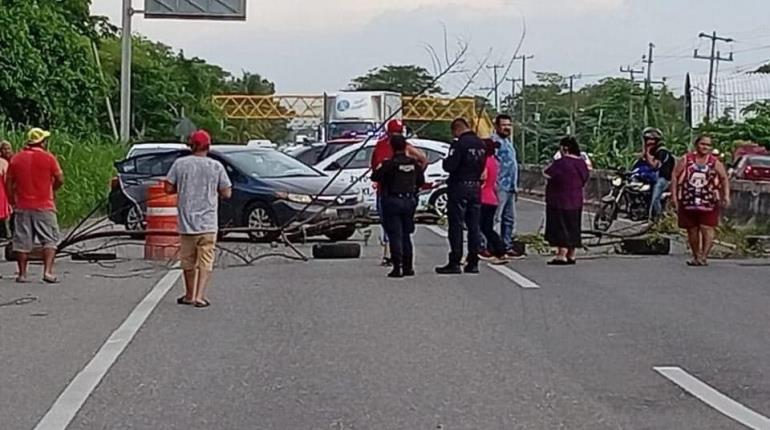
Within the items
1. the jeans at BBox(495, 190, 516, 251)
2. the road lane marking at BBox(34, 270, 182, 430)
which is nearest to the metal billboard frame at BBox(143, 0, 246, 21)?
the jeans at BBox(495, 190, 516, 251)

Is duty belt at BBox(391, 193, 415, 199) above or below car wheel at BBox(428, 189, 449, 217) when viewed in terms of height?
above

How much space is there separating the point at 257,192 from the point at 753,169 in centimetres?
2002

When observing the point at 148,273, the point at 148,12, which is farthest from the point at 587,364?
the point at 148,12

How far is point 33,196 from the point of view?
1623 cm

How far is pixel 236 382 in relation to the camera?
9.95 m

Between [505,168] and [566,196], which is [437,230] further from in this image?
[566,196]

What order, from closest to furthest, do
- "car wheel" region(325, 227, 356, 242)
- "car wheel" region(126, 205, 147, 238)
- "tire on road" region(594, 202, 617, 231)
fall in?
"car wheel" region(325, 227, 356, 242) → "car wheel" region(126, 205, 147, 238) → "tire on road" region(594, 202, 617, 231)

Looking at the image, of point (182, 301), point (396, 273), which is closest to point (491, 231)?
point (396, 273)

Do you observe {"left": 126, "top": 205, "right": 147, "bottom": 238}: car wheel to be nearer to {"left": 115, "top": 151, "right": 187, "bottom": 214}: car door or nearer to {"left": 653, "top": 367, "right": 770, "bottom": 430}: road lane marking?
{"left": 115, "top": 151, "right": 187, "bottom": 214}: car door

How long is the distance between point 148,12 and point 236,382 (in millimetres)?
33097

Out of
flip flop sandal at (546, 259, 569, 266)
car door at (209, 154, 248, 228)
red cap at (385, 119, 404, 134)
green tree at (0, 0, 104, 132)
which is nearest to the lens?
red cap at (385, 119, 404, 134)

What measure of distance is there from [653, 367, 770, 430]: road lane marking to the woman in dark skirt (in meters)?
7.72

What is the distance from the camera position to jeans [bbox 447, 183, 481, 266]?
55.5 feet

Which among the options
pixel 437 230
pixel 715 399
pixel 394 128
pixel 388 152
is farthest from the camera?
pixel 437 230
